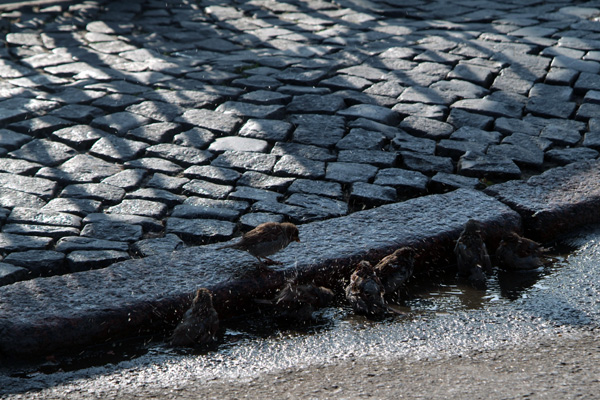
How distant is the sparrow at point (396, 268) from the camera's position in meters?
4.55

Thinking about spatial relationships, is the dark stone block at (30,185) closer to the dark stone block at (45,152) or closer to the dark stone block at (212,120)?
the dark stone block at (45,152)

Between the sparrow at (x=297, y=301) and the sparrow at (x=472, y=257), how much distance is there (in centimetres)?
93

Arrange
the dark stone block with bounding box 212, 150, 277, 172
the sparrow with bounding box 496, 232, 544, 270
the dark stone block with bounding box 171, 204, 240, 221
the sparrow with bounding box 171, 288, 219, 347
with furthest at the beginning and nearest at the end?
the dark stone block with bounding box 212, 150, 277, 172 → the dark stone block with bounding box 171, 204, 240, 221 → the sparrow with bounding box 496, 232, 544, 270 → the sparrow with bounding box 171, 288, 219, 347

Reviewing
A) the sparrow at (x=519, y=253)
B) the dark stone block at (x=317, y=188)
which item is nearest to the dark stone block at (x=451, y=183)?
the dark stone block at (x=317, y=188)

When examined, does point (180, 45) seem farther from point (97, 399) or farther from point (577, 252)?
point (97, 399)

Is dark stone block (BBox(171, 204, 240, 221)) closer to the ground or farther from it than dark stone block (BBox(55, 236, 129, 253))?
farther from it

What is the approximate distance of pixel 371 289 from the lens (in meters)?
A: 4.32

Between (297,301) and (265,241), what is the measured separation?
44 cm

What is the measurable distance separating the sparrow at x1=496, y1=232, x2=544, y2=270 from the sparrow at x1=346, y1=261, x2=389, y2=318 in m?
1.02

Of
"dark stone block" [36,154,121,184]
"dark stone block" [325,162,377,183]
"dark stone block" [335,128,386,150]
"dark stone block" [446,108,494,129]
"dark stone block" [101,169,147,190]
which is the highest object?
"dark stone block" [446,108,494,129]

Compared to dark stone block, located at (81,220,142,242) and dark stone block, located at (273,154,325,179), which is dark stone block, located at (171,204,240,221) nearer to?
dark stone block, located at (81,220,142,242)

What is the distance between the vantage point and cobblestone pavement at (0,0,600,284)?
17.9ft

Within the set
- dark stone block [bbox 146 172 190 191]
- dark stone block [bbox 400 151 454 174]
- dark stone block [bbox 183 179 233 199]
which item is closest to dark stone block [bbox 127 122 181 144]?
dark stone block [bbox 146 172 190 191]

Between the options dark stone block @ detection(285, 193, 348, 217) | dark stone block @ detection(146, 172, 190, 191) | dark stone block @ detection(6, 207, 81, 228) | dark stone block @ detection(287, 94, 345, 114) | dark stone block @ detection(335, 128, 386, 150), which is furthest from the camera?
dark stone block @ detection(287, 94, 345, 114)
